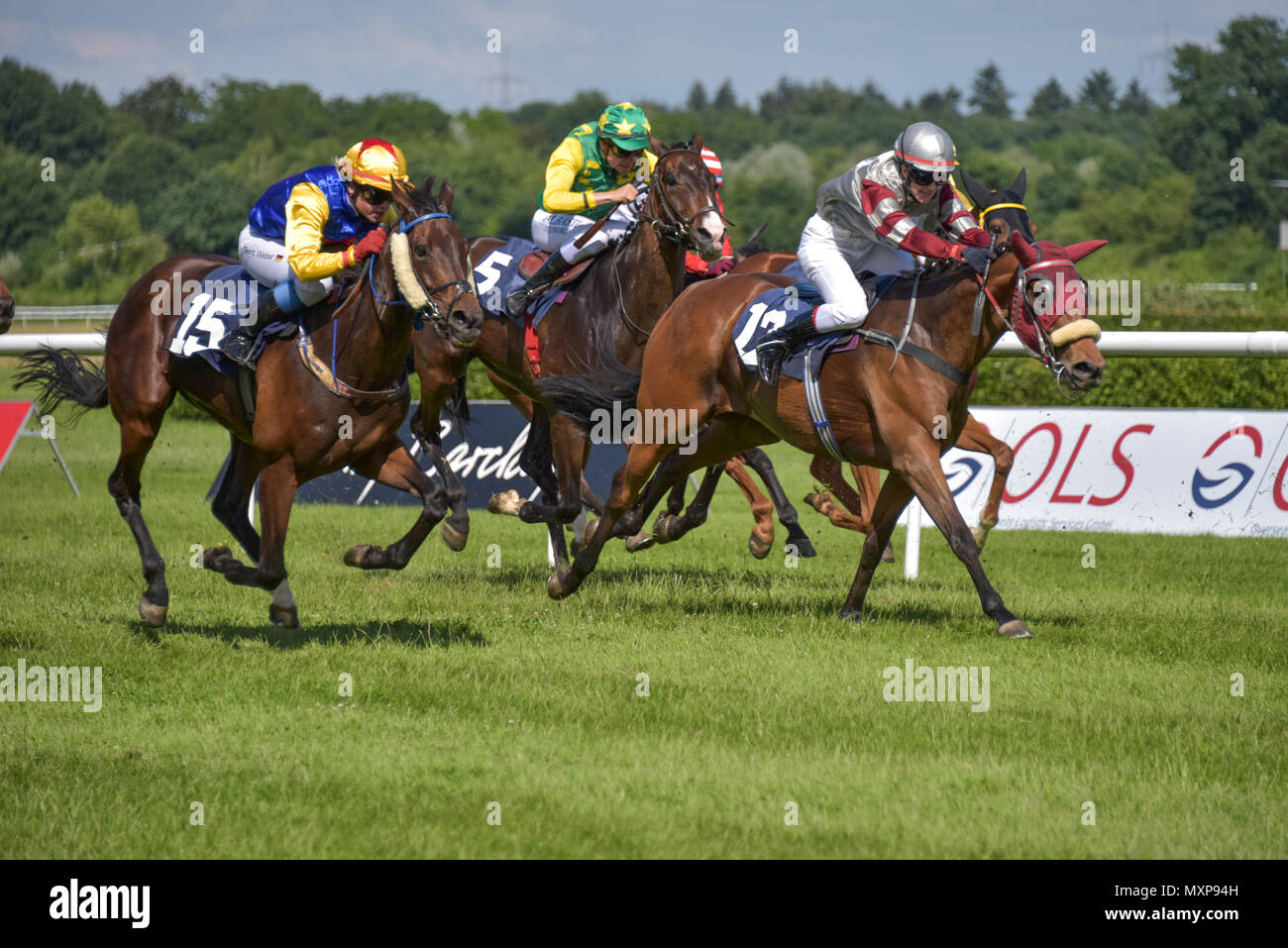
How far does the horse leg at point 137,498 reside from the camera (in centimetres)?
693

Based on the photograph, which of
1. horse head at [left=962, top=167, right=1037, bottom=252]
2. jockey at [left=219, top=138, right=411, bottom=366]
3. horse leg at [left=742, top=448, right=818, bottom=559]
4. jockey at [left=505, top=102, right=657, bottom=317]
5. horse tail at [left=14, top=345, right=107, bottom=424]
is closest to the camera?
jockey at [left=219, top=138, right=411, bottom=366]

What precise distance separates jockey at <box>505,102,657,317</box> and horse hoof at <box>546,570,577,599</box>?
5.66 ft

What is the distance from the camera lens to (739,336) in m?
7.18

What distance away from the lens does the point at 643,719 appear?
536 cm

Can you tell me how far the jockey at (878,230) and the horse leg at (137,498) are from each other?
3.16 meters

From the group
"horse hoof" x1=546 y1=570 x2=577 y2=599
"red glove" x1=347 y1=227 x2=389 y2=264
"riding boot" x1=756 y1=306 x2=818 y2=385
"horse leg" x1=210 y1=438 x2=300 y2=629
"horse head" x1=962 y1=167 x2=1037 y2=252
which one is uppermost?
"horse head" x1=962 y1=167 x2=1037 y2=252

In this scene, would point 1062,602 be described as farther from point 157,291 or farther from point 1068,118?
point 1068,118

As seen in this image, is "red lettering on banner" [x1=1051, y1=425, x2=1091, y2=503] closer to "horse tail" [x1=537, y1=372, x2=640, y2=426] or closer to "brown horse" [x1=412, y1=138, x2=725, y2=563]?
"brown horse" [x1=412, y1=138, x2=725, y2=563]

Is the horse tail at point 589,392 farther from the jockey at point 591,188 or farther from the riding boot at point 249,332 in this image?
the riding boot at point 249,332

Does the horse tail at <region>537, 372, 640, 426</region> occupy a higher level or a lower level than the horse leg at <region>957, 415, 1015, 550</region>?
higher

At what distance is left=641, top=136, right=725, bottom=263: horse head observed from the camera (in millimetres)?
7320

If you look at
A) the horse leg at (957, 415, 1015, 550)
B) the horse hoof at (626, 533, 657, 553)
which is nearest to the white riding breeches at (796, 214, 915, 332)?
the horse leg at (957, 415, 1015, 550)

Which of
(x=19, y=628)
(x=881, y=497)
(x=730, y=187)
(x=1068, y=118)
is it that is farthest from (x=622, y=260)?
(x=1068, y=118)

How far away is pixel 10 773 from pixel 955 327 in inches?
173
